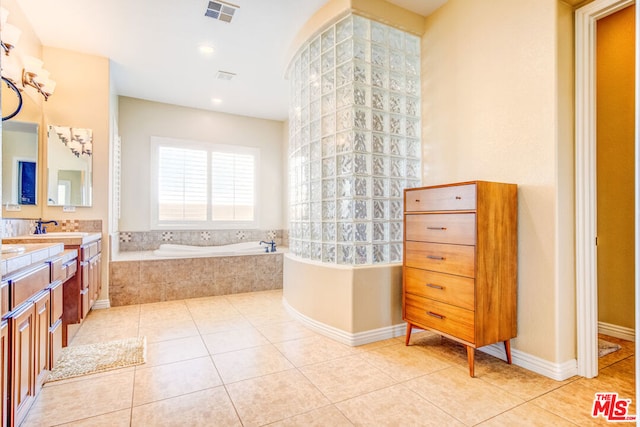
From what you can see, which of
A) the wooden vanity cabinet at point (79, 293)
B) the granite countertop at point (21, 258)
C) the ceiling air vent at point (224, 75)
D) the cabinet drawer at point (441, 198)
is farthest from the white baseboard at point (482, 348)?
the ceiling air vent at point (224, 75)

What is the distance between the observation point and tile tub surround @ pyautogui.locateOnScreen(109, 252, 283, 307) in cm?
409

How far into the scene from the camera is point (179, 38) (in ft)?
11.7

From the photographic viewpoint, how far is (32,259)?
71.0 inches

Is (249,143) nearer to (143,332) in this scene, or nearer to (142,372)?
(143,332)

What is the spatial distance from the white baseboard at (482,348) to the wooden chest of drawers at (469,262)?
0.10 metres

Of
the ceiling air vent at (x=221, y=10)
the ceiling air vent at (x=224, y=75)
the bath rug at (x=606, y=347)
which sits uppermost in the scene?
the ceiling air vent at (x=221, y=10)

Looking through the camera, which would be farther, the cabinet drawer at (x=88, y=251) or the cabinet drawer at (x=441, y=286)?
the cabinet drawer at (x=88, y=251)

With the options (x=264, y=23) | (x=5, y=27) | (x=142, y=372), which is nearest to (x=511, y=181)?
(x=264, y=23)

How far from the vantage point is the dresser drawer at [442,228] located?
92.7 inches

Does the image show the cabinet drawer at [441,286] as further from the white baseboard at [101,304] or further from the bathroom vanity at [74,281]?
the white baseboard at [101,304]

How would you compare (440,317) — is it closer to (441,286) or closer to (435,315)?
(435,315)

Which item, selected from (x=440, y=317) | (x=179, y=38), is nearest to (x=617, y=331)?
(x=440, y=317)

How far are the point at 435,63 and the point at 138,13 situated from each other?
2.67m

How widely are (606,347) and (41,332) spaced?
3.89m
